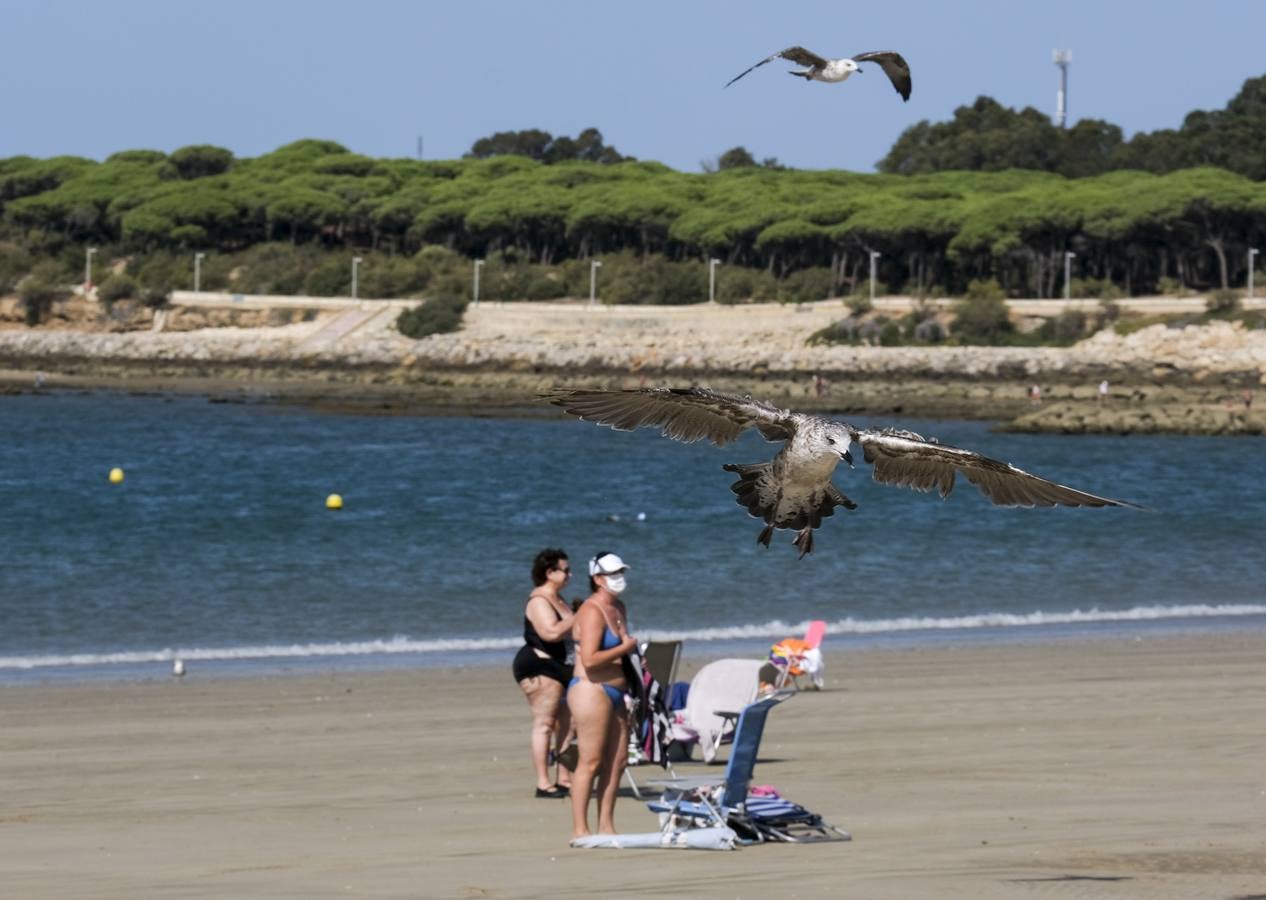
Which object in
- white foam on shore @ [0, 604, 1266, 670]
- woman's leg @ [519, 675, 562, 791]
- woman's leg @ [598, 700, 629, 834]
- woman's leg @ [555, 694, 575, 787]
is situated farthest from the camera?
white foam on shore @ [0, 604, 1266, 670]

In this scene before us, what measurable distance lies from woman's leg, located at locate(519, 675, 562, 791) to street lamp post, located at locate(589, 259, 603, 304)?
255 feet

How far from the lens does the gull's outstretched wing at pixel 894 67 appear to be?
7.95 m

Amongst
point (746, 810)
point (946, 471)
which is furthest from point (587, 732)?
point (946, 471)

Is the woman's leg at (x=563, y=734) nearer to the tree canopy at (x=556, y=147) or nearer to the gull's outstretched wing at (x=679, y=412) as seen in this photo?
the gull's outstretched wing at (x=679, y=412)

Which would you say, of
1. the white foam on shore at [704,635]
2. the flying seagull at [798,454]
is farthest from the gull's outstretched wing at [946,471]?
the white foam on shore at [704,635]

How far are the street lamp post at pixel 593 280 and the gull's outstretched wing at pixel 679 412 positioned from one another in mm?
79206

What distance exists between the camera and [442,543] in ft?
Result: 87.4

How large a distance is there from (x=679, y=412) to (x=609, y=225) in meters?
88.1

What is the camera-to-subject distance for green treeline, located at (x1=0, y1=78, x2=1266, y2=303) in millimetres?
83750

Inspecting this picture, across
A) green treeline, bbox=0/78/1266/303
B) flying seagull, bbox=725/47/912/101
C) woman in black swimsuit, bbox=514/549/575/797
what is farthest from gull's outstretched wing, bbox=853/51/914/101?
green treeline, bbox=0/78/1266/303

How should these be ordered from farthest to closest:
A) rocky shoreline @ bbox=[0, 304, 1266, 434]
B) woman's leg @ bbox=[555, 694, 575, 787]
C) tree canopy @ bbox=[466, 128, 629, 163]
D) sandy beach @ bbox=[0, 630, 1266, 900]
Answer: tree canopy @ bbox=[466, 128, 629, 163]
rocky shoreline @ bbox=[0, 304, 1266, 434]
woman's leg @ bbox=[555, 694, 575, 787]
sandy beach @ bbox=[0, 630, 1266, 900]

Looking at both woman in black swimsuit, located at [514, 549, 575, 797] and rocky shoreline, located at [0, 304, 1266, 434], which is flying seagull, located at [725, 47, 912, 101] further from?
rocky shoreline, located at [0, 304, 1266, 434]

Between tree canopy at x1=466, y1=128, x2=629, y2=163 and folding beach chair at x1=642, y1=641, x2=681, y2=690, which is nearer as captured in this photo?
folding beach chair at x1=642, y1=641, x2=681, y2=690

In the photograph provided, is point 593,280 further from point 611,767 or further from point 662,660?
→ point 611,767
